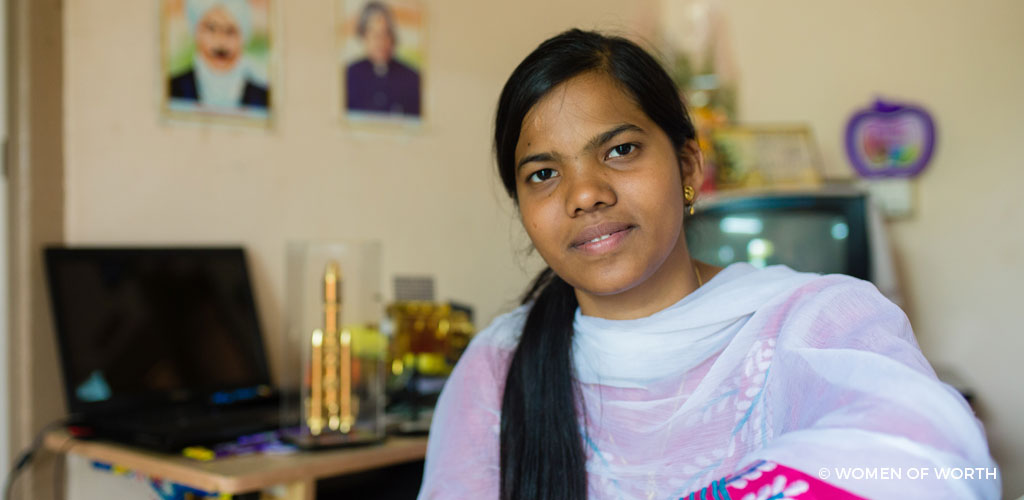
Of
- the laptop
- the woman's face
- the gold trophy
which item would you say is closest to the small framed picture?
the gold trophy

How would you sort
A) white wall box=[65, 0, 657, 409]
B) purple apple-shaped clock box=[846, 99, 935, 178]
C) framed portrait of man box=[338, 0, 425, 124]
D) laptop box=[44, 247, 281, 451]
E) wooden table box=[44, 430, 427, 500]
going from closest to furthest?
wooden table box=[44, 430, 427, 500] < laptop box=[44, 247, 281, 451] < white wall box=[65, 0, 657, 409] < framed portrait of man box=[338, 0, 425, 124] < purple apple-shaped clock box=[846, 99, 935, 178]

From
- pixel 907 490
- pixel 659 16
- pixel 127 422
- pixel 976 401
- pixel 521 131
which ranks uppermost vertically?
pixel 659 16

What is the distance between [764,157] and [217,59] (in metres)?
1.70

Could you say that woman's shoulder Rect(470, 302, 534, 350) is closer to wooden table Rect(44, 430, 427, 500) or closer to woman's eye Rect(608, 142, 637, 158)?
woman's eye Rect(608, 142, 637, 158)

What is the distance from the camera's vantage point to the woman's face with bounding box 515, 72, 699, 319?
1.12m

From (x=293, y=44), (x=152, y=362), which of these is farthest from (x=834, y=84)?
(x=152, y=362)

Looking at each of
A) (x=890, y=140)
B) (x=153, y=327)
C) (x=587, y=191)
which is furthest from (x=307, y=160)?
(x=890, y=140)

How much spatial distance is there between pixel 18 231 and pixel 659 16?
8.34 ft

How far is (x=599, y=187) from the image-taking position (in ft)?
3.67

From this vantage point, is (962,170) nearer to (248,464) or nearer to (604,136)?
(604,136)

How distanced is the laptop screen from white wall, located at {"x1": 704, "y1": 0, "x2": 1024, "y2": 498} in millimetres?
2027

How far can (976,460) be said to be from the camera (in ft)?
2.61

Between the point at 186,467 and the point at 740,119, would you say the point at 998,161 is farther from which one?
the point at 186,467

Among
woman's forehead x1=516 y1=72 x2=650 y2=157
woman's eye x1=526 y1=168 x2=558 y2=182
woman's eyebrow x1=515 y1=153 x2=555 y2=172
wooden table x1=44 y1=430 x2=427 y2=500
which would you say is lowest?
wooden table x1=44 y1=430 x2=427 y2=500
